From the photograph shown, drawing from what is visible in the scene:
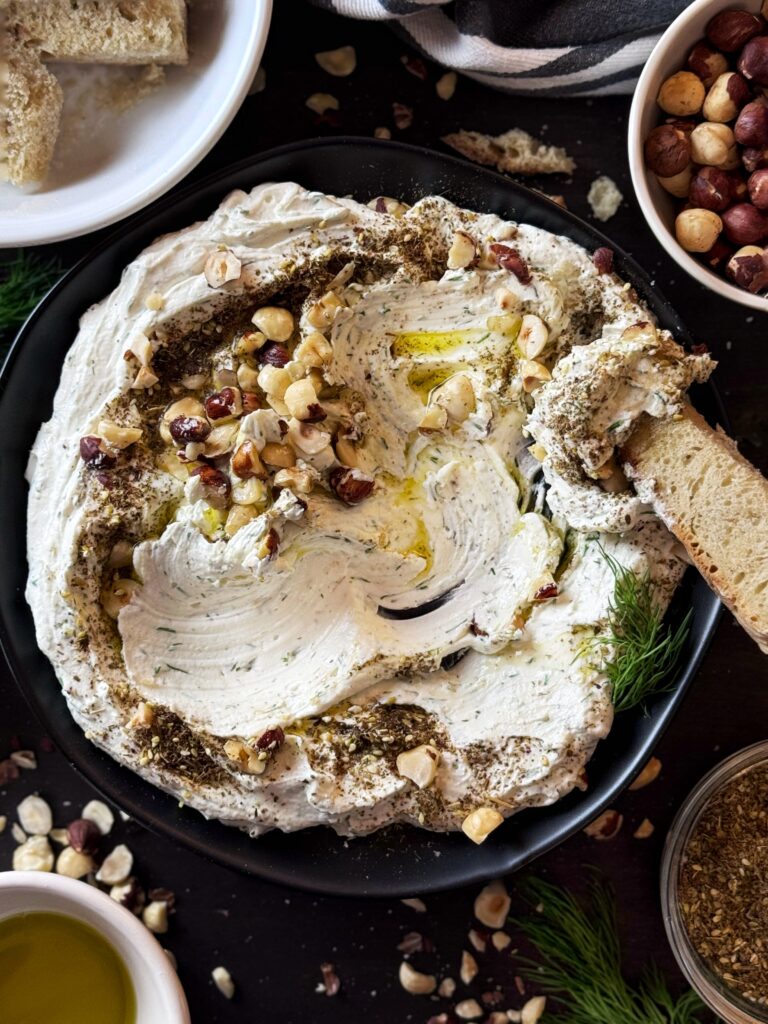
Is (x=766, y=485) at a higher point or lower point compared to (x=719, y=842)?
higher

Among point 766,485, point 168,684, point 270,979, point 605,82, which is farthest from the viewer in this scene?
point 270,979

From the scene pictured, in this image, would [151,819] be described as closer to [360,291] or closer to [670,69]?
[360,291]

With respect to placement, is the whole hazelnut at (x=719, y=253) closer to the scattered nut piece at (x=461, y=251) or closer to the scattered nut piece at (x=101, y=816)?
the scattered nut piece at (x=461, y=251)

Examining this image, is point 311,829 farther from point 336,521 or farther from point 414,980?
point 336,521

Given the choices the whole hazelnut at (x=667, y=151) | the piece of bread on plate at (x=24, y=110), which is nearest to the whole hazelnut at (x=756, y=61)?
the whole hazelnut at (x=667, y=151)

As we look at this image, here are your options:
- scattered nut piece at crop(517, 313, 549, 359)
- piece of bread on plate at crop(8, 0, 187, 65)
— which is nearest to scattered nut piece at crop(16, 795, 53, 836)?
scattered nut piece at crop(517, 313, 549, 359)

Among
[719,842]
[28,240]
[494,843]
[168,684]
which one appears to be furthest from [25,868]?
[719,842]

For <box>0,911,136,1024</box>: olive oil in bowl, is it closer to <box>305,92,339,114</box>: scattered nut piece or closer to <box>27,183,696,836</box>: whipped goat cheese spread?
<box>27,183,696,836</box>: whipped goat cheese spread
